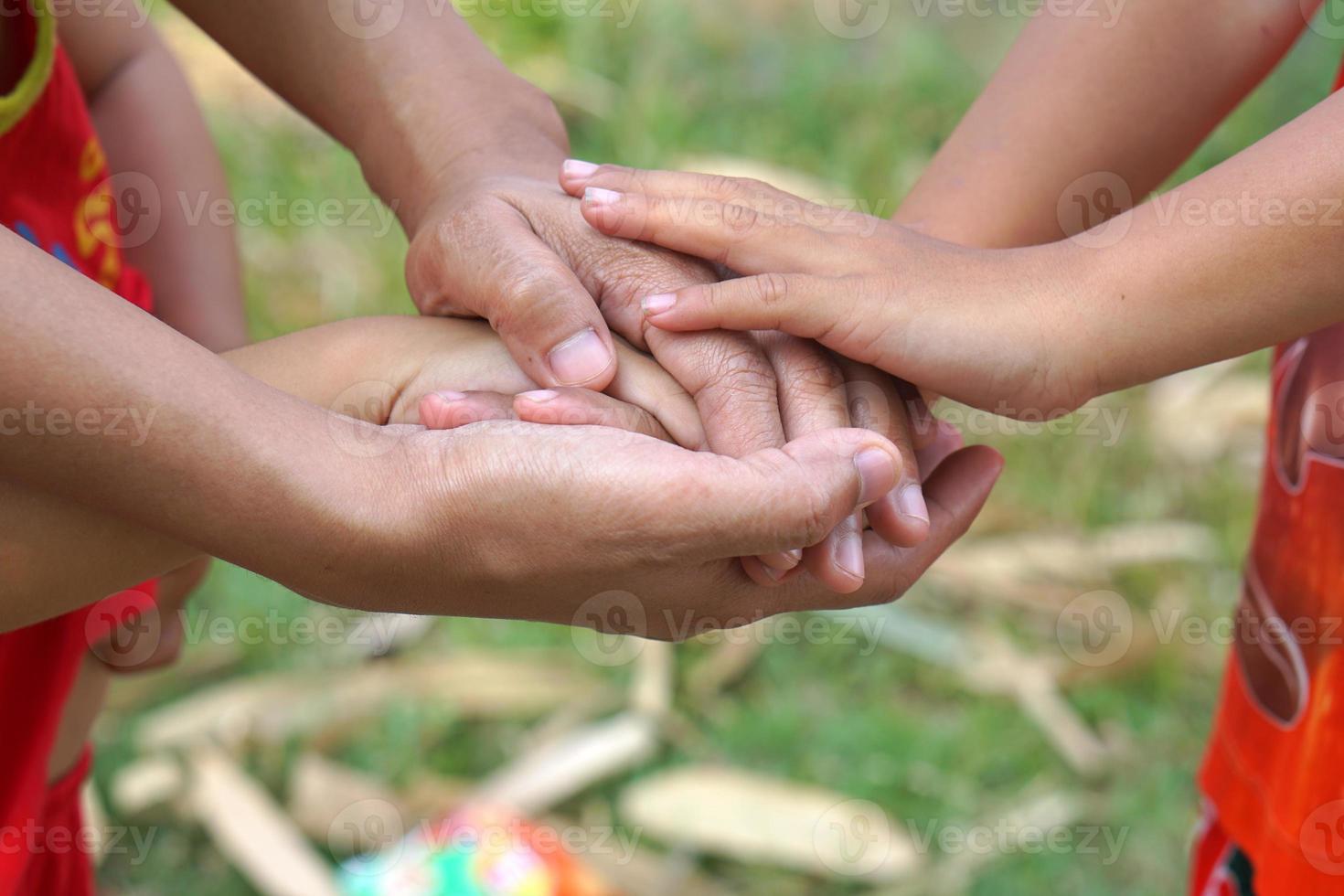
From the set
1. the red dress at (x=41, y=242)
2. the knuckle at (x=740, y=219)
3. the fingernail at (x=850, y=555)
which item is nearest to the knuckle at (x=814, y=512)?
the fingernail at (x=850, y=555)

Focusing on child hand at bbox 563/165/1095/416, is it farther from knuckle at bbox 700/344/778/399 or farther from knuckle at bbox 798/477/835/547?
knuckle at bbox 798/477/835/547

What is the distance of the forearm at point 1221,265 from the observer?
1.11 m

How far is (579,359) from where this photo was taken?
4.09 feet

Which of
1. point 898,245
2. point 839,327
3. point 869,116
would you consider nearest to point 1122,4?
point 898,245

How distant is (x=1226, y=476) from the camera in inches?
116

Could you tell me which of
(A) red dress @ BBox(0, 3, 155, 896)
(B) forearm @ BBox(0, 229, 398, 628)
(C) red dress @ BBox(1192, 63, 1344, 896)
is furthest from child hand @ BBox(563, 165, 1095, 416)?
(A) red dress @ BBox(0, 3, 155, 896)

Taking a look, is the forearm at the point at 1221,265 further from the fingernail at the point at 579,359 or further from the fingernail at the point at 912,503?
the fingernail at the point at 579,359

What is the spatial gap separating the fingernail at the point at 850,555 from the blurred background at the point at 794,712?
3.99 feet

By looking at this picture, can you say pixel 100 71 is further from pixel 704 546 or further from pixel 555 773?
pixel 555 773

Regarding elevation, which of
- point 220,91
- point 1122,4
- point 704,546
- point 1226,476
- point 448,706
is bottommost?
point 704,546

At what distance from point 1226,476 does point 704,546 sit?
2.25 metres

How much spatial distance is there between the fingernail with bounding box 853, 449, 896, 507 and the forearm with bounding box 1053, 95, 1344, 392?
24 cm

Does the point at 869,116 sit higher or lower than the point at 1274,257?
higher

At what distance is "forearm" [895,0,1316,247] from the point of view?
1.34 meters
